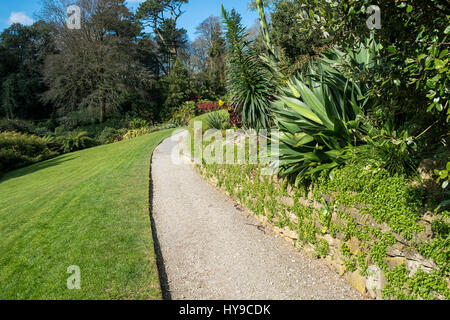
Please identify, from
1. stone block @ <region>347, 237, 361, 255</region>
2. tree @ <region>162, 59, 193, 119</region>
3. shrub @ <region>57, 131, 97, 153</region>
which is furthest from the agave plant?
Answer: tree @ <region>162, 59, 193, 119</region>

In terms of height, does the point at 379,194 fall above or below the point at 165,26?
below

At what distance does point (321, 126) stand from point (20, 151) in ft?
56.1

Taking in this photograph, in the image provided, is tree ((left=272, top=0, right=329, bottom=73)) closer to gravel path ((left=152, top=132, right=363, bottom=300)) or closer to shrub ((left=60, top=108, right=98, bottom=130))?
gravel path ((left=152, top=132, right=363, bottom=300))

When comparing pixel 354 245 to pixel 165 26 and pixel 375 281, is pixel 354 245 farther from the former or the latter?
pixel 165 26

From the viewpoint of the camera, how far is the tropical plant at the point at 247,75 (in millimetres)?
5812

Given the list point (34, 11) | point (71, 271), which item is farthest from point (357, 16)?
point (34, 11)

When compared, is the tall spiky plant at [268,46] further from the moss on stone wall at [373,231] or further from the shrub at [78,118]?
the shrub at [78,118]

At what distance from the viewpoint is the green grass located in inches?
128

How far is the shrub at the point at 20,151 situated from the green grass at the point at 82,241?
6783mm

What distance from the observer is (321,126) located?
3527 millimetres

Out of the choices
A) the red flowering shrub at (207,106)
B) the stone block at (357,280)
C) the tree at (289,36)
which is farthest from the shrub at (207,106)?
the stone block at (357,280)

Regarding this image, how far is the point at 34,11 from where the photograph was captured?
2511cm

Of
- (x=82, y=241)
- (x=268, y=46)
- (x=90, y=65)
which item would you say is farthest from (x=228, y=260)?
(x=90, y=65)
